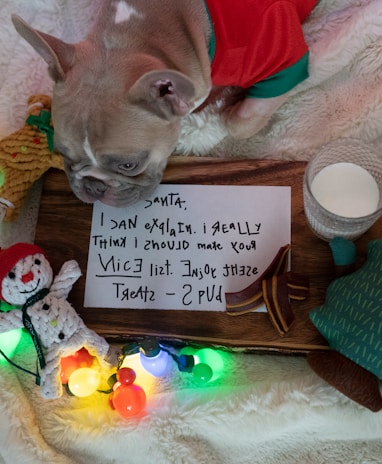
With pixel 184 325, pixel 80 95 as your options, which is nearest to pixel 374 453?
pixel 184 325

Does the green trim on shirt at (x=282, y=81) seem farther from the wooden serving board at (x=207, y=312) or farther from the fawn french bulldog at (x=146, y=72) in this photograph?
the wooden serving board at (x=207, y=312)

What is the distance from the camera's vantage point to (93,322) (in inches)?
47.9

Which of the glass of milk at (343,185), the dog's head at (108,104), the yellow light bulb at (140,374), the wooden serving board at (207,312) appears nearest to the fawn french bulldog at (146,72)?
the dog's head at (108,104)

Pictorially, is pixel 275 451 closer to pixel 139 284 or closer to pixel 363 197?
pixel 139 284

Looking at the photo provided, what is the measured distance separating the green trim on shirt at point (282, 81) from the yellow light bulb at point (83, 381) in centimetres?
73

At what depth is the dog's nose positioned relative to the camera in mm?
1173

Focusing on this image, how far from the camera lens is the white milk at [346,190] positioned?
112 cm

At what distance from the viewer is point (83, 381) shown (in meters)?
1.21

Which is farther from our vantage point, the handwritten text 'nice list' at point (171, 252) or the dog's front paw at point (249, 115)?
the dog's front paw at point (249, 115)

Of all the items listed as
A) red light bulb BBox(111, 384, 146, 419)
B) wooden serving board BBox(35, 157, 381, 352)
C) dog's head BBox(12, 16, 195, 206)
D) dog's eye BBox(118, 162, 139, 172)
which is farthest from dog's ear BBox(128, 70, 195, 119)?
red light bulb BBox(111, 384, 146, 419)

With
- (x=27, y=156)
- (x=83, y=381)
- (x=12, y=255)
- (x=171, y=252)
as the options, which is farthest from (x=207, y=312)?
(x=27, y=156)

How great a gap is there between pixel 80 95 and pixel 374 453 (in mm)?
966

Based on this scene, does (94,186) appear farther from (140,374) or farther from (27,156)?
(140,374)

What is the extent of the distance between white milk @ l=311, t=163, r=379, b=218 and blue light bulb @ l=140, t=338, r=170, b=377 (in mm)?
453
